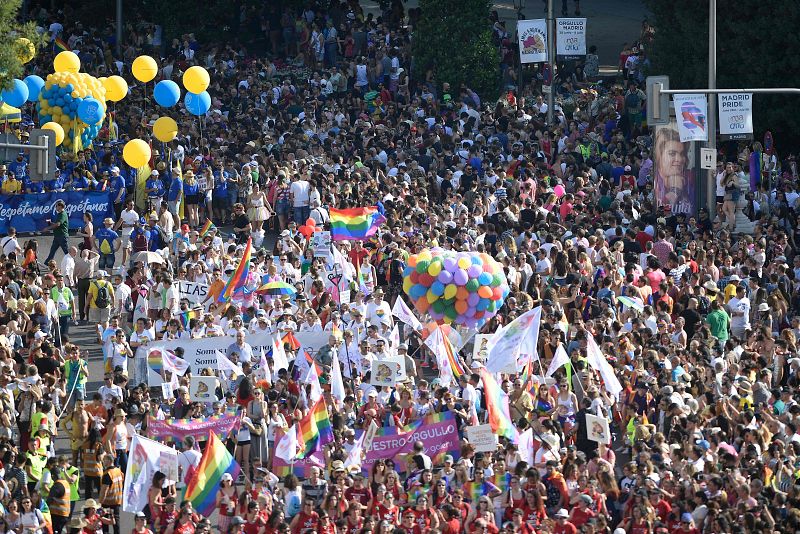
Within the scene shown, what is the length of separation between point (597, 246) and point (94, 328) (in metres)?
7.96

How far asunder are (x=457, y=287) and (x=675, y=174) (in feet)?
29.0

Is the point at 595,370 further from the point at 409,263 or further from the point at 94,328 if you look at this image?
the point at 94,328

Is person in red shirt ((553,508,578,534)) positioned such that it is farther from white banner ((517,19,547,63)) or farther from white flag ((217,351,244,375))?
white banner ((517,19,547,63))

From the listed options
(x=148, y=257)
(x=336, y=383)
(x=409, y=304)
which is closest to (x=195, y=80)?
(x=148, y=257)

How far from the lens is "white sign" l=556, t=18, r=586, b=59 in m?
39.7

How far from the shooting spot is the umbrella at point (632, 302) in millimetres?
25611

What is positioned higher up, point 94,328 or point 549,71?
point 549,71

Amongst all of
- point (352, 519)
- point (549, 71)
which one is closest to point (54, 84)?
point (549, 71)

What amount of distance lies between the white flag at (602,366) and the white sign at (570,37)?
1774cm

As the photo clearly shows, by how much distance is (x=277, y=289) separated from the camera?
89.2 feet

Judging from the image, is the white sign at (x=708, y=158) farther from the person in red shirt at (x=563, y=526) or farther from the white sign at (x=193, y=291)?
the person in red shirt at (x=563, y=526)

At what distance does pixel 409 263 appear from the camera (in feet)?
85.3

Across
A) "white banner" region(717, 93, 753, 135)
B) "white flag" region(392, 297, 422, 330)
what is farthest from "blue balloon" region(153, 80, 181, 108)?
"white flag" region(392, 297, 422, 330)

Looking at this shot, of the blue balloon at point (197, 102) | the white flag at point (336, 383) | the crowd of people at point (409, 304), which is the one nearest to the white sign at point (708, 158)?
the crowd of people at point (409, 304)
